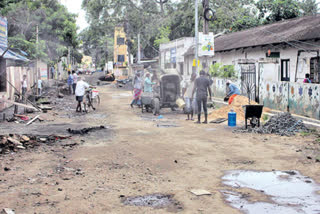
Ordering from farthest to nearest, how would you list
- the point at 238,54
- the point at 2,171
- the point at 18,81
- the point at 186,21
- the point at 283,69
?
the point at 186,21
the point at 238,54
the point at 18,81
the point at 283,69
the point at 2,171

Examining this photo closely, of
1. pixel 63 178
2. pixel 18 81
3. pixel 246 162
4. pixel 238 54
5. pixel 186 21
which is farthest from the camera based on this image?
pixel 186 21

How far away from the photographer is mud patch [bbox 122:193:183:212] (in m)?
5.17

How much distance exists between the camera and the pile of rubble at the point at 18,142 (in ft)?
29.1

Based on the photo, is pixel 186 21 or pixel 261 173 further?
pixel 186 21

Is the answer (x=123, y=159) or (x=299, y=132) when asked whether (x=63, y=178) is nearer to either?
(x=123, y=159)

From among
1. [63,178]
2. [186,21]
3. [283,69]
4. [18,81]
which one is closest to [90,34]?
[186,21]

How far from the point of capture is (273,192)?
5785 millimetres

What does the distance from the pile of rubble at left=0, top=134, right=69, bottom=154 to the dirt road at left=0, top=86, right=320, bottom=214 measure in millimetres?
316

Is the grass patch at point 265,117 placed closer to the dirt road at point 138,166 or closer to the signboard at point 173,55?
the dirt road at point 138,166

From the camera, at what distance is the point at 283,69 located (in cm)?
2116

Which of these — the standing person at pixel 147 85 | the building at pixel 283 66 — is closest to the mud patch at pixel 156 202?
the building at pixel 283 66

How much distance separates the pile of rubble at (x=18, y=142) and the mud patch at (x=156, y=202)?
443 cm

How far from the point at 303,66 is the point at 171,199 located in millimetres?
15762

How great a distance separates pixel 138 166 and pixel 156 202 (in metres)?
2.15
